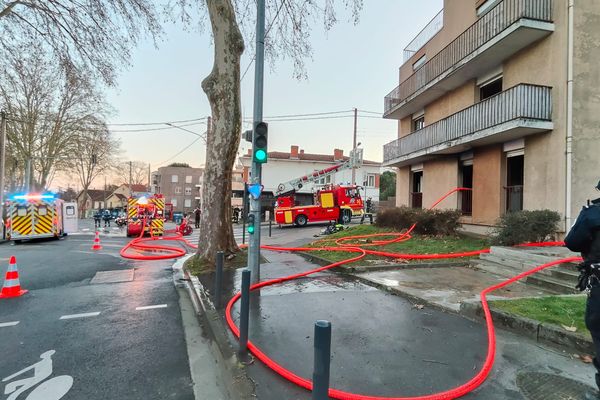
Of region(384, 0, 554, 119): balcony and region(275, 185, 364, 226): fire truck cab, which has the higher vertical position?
region(384, 0, 554, 119): balcony

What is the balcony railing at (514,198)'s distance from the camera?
456 inches

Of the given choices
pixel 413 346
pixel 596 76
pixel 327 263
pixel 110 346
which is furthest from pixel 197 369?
pixel 596 76

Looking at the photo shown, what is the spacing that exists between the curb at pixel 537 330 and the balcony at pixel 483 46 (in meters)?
9.61

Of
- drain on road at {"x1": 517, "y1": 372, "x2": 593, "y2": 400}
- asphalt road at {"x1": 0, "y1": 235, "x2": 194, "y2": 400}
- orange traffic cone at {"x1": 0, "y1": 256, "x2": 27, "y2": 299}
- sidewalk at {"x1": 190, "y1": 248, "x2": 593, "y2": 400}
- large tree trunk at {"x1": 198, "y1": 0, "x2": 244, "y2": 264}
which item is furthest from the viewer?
large tree trunk at {"x1": 198, "y1": 0, "x2": 244, "y2": 264}

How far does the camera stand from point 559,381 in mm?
3102

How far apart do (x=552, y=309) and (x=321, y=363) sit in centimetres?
402

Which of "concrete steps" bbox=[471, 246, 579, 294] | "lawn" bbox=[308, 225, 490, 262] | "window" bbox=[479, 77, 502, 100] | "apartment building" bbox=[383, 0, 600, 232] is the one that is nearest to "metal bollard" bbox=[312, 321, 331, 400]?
"concrete steps" bbox=[471, 246, 579, 294]

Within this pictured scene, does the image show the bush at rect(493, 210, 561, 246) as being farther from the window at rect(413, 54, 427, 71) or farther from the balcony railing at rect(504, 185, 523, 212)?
the window at rect(413, 54, 427, 71)

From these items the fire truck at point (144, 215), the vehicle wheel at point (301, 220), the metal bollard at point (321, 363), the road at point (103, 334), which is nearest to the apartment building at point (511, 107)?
the vehicle wheel at point (301, 220)

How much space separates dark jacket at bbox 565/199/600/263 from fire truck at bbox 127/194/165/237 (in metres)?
19.0

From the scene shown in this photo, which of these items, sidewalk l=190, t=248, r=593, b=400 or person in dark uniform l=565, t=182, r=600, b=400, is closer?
person in dark uniform l=565, t=182, r=600, b=400

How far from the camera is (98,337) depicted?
14.9 ft

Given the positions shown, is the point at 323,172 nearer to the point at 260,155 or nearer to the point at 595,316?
the point at 260,155

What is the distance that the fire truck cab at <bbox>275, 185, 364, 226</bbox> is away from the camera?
2384 centimetres
